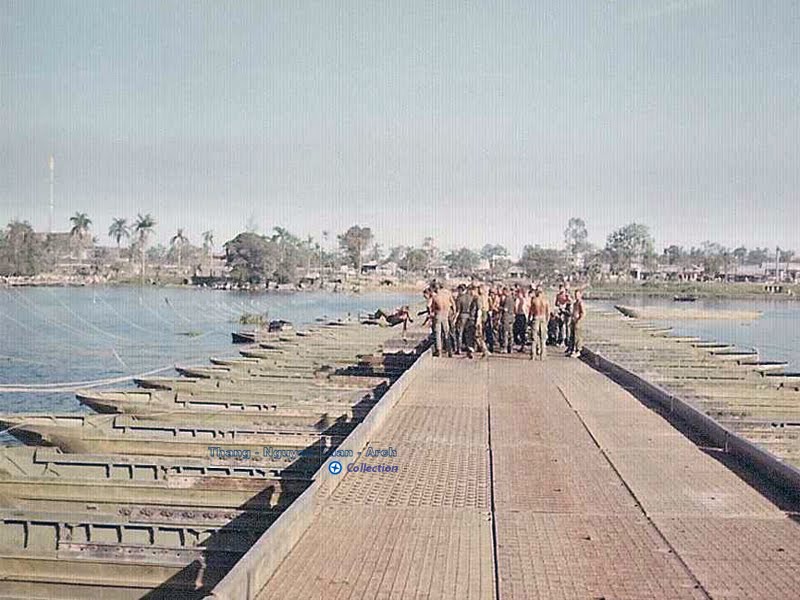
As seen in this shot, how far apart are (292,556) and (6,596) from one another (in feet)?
10.1

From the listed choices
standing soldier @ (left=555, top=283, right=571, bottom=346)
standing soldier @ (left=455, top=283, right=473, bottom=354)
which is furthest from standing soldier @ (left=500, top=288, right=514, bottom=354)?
standing soldier @ (left=555, top=283, right=571, bottom=346)

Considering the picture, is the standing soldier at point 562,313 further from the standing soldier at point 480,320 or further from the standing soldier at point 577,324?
the standing soldier at point 480,320

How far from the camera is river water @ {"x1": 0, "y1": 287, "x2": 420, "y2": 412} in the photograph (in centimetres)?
3778

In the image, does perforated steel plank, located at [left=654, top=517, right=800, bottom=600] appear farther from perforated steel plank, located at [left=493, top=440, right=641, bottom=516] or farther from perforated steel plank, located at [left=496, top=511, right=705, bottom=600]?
perforated steel plank, located at [left=493, top=440, right=641, bottom=516]

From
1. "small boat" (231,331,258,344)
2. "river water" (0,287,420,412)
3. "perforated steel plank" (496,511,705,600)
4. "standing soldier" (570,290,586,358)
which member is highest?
"standing soldier" (570,290,586,358)

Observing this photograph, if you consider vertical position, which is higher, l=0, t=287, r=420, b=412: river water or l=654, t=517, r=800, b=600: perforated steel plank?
l=654, t=517, r=800, b=600: perforated steel plank

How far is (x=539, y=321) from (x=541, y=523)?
15763mm

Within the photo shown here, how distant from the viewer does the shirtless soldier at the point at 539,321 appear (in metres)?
23.5

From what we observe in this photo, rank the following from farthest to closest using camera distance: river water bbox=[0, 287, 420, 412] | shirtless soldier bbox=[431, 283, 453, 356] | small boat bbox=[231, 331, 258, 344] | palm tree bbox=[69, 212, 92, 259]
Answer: palm tree bbox=[69, 212, 92, 259]
small boat bbox=[231, 331, 258, 344]
river water bbox=[0, 287, 420, 412]
shirtless soldier bbox=[431, 283, 453, 356]

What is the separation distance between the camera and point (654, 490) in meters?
9.44

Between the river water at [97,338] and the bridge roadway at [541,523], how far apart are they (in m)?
20.3

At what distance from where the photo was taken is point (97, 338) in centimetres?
5441

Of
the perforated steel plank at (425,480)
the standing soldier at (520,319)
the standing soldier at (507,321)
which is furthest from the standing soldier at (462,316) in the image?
the perforated steel plank at (425,480)

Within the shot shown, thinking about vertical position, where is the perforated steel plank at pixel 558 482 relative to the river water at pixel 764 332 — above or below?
above
